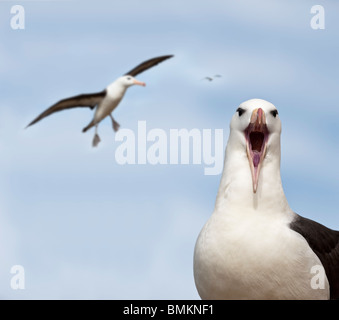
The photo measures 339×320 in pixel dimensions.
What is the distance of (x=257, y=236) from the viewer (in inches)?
126

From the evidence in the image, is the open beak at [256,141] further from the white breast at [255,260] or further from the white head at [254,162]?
the white breast at [255,260]

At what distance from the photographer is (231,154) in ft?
11.4

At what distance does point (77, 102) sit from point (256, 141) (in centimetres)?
653

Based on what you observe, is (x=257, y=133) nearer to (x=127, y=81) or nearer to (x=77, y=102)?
(x=77, y=102)

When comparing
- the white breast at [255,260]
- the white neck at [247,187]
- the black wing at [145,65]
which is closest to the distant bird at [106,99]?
the black wing at [145,65]

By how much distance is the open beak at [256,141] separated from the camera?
335 cm

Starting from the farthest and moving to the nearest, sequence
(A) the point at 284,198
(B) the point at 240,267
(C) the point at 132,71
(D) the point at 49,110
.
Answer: (C) the point at 132,71
(D) the point at 49,110
(A) the point at 284,198
(B) the point at 240,267

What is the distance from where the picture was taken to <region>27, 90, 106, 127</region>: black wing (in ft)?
30.3

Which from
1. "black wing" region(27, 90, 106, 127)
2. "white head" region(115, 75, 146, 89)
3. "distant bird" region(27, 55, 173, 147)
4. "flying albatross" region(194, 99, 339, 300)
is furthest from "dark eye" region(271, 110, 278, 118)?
"white head" region(115, 75, 146, 89)

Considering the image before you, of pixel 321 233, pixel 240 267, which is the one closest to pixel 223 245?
pixel 240 267

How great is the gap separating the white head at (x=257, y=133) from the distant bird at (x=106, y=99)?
20.0 ft
